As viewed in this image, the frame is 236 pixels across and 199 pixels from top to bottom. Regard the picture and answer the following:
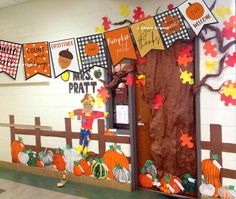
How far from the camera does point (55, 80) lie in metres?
4.36

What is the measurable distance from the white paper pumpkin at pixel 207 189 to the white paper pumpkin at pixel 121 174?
0.99m

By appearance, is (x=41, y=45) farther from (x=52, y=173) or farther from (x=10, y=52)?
(x=52, y=173)

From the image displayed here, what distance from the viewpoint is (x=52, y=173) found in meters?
4.52

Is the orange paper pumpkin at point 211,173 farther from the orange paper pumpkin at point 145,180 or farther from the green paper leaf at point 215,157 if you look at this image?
the orange paper pumpkin at point 145,180

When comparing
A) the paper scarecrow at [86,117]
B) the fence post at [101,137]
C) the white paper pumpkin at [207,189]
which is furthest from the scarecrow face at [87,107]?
the white paper pumpkin at [207,189]

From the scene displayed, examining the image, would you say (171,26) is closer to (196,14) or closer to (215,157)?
(196,14)

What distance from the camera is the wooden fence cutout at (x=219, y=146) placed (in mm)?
3075

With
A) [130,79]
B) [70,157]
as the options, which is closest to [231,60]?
[130,79]

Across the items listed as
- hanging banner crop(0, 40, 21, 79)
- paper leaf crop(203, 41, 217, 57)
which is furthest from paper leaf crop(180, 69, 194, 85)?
hanging banner crop(0, 40, 21, 79)

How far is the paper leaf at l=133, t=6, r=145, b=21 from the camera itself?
3.54 m

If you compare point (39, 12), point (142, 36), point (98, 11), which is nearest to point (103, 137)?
point (142, 36)

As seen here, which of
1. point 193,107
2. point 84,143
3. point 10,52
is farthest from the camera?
point 10,52

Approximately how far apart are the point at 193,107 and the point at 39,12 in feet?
→ 9.13

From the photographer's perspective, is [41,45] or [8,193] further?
[41,45]
